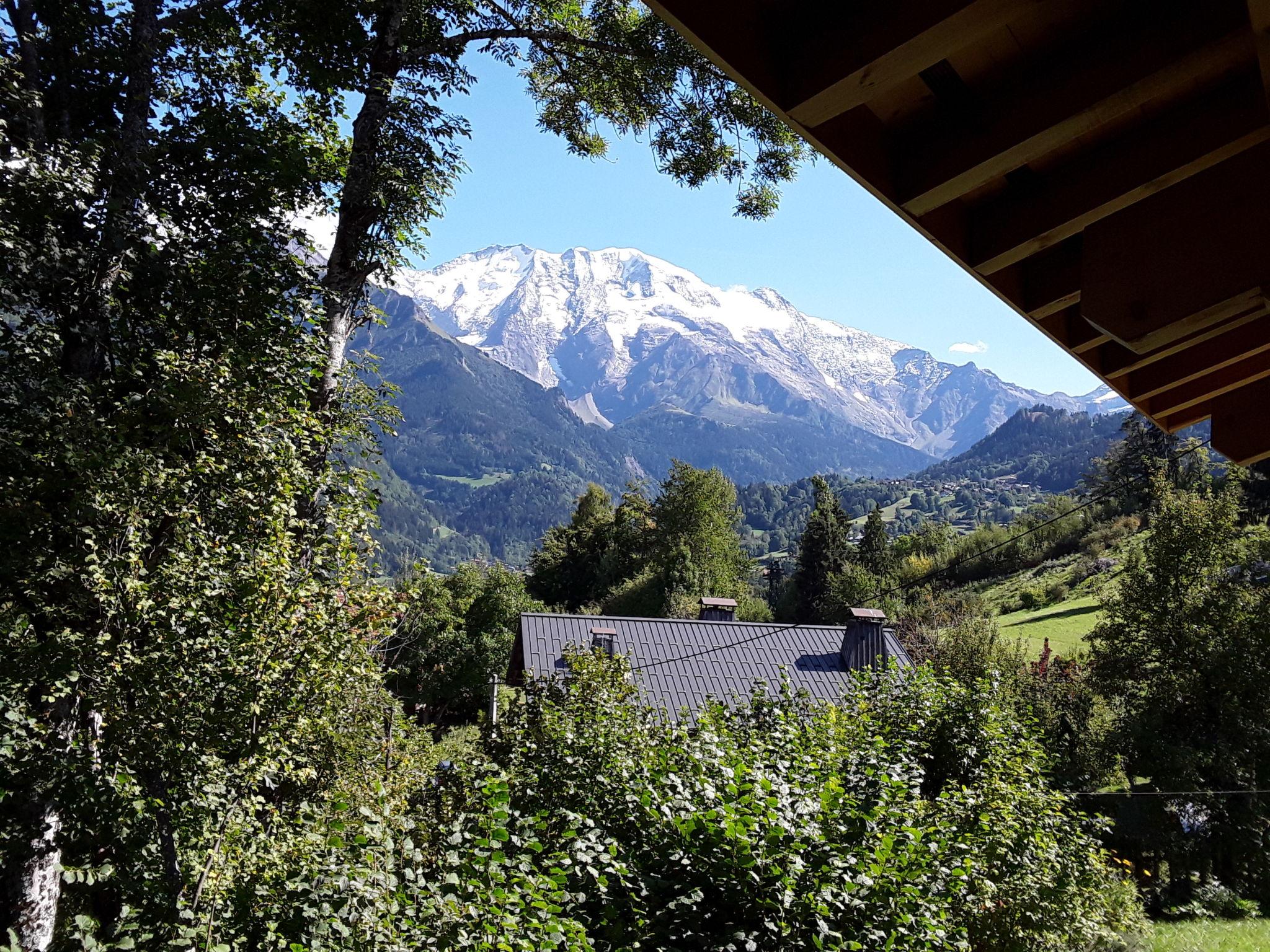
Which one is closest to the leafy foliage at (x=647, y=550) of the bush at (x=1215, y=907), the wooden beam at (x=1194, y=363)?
the bush at (x=1215, y=907)

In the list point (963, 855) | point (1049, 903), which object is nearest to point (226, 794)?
point (963, 855)

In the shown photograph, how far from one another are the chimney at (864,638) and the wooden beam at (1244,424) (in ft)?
53.0

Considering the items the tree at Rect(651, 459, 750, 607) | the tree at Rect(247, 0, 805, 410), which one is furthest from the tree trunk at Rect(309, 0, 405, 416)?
the tree at Rect(651, 459, 750, 607)

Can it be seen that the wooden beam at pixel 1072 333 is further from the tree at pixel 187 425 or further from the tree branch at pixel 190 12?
the tree branch at pixel 190 12

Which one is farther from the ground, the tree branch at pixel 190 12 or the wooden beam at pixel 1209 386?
the tree branch at pixel 190 12

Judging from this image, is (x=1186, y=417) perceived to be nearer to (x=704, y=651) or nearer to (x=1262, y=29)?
(x=1262, y=29)

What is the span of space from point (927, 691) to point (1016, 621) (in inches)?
1334

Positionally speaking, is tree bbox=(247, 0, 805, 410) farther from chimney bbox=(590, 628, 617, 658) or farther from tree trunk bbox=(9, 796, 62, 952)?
chimney bbox=(590, 628, 617, 658)

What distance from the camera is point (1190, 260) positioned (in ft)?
5.47

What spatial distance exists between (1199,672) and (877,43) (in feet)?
59.7

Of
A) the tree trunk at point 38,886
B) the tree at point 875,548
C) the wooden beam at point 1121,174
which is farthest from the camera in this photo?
the tree at point 875,548

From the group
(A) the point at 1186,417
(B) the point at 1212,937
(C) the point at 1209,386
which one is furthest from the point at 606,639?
(C) the point at 1209,386

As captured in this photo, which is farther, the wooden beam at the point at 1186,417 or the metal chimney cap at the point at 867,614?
the metal chimney cap at the point at 867,614

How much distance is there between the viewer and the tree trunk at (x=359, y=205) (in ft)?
24.3
